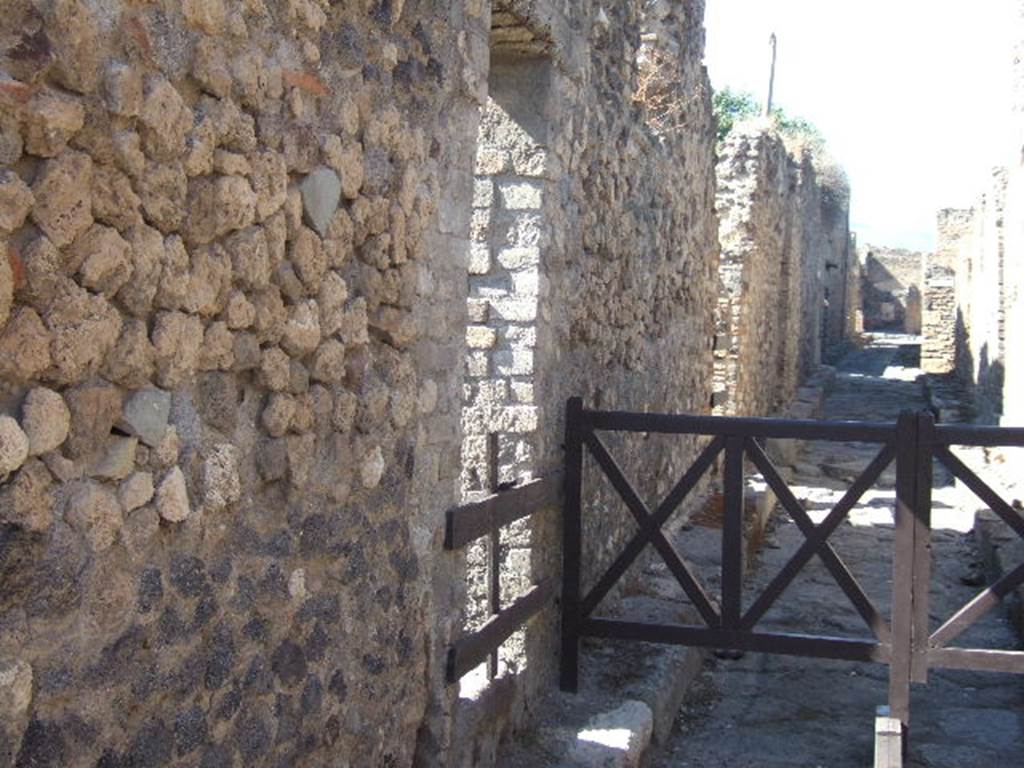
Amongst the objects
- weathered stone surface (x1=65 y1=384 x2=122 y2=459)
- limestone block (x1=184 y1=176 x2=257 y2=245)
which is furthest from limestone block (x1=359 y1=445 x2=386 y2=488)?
weathered stone surface (x1=65 y1=384 x2=122 y2=459)

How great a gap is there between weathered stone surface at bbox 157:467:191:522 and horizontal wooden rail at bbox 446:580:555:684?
5.20 ft

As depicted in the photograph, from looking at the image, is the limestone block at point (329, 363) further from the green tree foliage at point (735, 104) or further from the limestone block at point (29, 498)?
the green tree foliage at point (735, 104)

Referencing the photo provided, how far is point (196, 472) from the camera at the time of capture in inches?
96.9

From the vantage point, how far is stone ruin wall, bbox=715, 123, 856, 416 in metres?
11.8

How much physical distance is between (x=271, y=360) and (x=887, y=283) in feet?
131

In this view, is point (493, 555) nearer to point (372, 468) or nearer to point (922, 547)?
point (372, 468)

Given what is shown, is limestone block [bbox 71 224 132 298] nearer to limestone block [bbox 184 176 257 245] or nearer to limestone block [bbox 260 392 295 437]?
limestone block [bbox 184 176 257 245]

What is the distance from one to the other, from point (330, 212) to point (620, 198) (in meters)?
3.24

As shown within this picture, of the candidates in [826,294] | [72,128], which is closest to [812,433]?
[72,128]

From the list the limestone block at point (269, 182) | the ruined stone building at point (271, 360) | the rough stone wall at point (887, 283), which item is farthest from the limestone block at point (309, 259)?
the rough stone wall at point (887, 283)

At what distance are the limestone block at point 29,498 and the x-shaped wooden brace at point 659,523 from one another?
3214 mm

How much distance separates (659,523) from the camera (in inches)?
199

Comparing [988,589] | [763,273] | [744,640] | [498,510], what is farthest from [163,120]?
[763,273]

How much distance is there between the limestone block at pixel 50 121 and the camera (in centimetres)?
195
